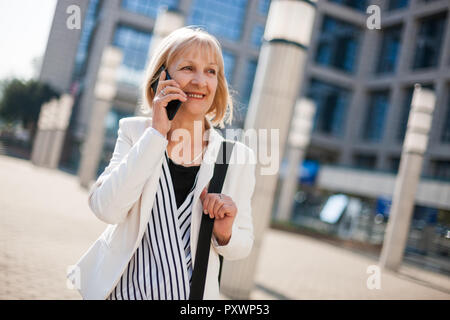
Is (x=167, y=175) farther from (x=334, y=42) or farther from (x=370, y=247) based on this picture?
(x=334, y=42)

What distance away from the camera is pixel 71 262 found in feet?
18.3

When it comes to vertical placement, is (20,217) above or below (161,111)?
below

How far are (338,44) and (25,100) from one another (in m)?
33.0

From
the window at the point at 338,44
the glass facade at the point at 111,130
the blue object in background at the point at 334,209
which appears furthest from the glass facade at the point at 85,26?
Result: the window at the point at 338,44

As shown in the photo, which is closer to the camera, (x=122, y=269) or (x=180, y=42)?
(x=122, y=269)

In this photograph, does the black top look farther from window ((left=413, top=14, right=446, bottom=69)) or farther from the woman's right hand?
window ((left=413, top=14, right=446, bottom=69))

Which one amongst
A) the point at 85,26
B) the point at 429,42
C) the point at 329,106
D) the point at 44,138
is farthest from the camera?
the point at 329,106

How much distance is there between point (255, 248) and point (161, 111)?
4338 millimetres

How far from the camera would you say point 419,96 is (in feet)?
37.6

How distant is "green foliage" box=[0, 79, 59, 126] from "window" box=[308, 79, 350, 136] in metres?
28.4

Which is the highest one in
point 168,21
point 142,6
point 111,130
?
point 142,6

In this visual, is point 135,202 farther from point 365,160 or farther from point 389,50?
point 389,50

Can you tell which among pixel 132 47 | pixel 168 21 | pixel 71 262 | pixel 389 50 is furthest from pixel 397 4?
pixel 71 262
